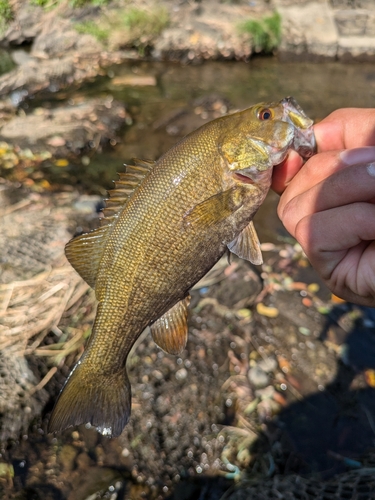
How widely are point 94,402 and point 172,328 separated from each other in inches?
22.9

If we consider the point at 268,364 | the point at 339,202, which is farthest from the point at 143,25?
the point at 339,202

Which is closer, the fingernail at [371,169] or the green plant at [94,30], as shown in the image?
the fingernail at [371,169]

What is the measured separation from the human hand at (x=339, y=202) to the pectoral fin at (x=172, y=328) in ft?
2.49

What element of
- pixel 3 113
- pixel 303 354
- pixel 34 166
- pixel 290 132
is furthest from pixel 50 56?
pixel 290 132

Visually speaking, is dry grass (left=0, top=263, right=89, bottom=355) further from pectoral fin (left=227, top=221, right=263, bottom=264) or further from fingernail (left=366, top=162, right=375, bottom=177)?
fingernail (left=366, top=162, right=375, bottom=177)

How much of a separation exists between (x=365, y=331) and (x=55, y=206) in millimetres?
4257

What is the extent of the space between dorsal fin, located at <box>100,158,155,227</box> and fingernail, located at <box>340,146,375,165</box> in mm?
976

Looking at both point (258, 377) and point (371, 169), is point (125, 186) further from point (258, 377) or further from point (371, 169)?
point (258, 377)

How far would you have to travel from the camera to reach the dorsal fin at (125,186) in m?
2.46

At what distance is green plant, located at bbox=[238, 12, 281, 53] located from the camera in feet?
38.9

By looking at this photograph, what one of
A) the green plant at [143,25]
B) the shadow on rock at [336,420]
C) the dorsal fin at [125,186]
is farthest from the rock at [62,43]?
the dorsal fin at [125,186]

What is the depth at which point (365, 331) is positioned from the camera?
5.34 m

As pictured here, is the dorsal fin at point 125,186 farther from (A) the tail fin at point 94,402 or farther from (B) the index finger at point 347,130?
(B) the index finger at point 347,130

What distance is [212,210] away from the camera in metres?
2.37
